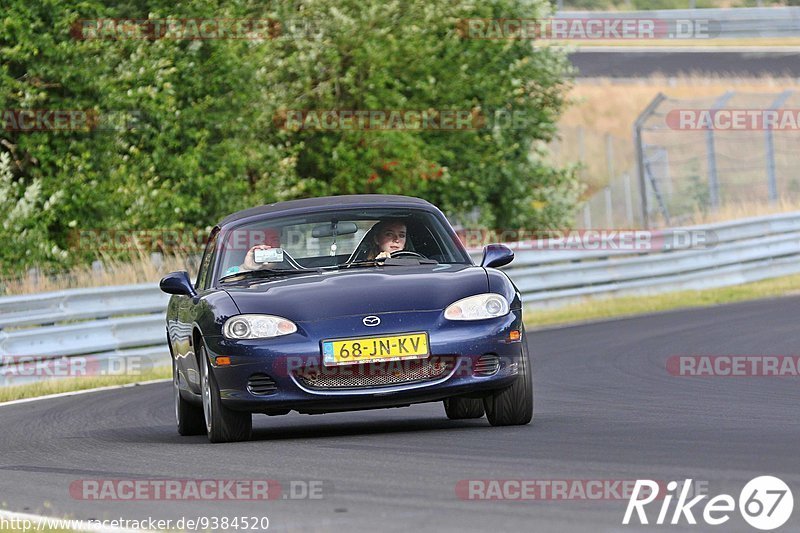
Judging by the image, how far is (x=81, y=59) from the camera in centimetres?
2411

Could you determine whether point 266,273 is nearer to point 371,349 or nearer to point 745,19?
point 371,349

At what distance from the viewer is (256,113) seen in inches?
1062

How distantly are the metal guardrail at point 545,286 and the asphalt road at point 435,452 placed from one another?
213 cm

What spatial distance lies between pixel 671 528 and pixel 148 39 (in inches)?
809

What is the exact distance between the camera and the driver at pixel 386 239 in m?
10.4

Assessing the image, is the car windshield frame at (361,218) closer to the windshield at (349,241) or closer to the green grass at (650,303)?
the windshield at (349,241)

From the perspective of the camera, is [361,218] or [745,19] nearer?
[361,218]

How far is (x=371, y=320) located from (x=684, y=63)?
150 feet

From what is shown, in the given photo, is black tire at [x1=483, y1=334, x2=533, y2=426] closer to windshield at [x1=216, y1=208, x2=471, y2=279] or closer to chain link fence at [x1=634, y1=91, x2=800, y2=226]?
windshield at [x1=216, y1=208, x2=471, y2=279]

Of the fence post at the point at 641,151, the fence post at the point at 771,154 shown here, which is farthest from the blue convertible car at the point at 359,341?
the fence post at the point at 771,154

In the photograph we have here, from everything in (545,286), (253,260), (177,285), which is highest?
(253,260)

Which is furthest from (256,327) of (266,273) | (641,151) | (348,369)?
(641,151)

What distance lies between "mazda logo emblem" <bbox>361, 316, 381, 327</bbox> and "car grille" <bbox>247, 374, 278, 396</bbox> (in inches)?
23.6

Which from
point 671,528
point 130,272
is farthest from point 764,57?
point 671,528
